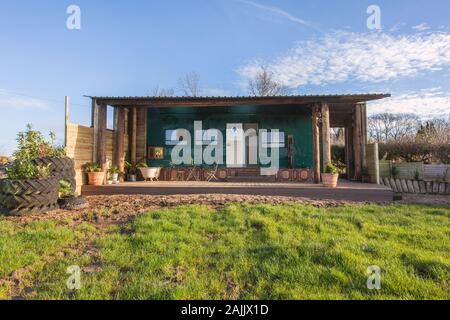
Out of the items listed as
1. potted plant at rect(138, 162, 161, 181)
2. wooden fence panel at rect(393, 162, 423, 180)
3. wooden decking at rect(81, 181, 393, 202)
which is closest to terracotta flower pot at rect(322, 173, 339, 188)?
wooden decking at rect(81, 181, 393, 202)

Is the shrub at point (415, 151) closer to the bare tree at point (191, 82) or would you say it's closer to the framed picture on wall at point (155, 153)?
the framed picture on wall at point (155, 153)

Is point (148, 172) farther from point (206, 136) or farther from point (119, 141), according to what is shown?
point (206, 136)

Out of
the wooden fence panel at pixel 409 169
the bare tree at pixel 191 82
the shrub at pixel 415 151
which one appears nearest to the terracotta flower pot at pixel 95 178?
the wooden fence panel at pixel 409 169

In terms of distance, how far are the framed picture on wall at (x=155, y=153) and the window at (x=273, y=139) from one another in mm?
4488

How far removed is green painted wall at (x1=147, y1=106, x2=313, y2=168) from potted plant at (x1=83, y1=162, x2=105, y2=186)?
3.32 meters

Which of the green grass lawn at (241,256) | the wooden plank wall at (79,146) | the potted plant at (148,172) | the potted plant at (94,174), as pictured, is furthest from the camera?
the potted plant at (148,172)

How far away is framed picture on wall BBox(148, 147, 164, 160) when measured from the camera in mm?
10711

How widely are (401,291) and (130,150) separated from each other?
32.6 ft

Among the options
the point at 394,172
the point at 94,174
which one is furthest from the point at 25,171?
the point at 394,172

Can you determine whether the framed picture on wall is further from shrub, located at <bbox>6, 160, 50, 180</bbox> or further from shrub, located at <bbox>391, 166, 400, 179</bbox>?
shrub, located at <bbox>391, 166, 400, 179</bbox>

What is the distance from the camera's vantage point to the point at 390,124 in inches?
1088

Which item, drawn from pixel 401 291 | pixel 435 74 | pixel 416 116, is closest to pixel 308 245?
pixel 401 291

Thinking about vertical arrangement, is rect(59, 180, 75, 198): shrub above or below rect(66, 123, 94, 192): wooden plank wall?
below

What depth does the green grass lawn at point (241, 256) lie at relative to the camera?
236cm
